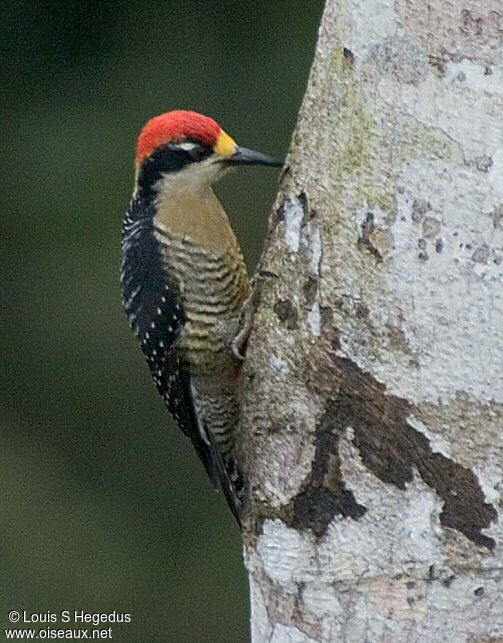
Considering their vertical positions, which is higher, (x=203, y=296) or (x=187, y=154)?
(x=187, y=154)

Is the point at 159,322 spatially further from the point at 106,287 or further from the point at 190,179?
the point at 106,287

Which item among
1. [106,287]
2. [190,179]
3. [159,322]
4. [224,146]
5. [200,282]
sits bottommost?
[106,287]

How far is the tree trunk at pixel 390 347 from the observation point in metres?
2.65

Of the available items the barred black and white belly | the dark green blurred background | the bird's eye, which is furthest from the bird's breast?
the dark green blurred background

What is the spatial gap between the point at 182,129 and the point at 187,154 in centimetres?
7

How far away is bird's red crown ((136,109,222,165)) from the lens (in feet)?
12.3

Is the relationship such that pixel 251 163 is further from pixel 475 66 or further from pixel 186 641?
pixel 186 641

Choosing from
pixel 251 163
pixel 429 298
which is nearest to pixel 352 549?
pixel 429 298

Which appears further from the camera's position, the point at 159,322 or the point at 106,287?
the point at 106,287

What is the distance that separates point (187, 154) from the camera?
382cm

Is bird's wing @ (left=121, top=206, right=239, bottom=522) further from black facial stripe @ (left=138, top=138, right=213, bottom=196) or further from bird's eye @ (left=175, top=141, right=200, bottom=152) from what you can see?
bird's eye @ (left=175, top=141, right=200, bottom=152)

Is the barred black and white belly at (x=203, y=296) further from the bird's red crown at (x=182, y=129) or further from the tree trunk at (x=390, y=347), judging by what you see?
A: the tree trunk at (x=390, y=347)

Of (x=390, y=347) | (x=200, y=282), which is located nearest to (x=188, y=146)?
(x=200, y=282)

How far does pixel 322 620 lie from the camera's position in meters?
2.85
